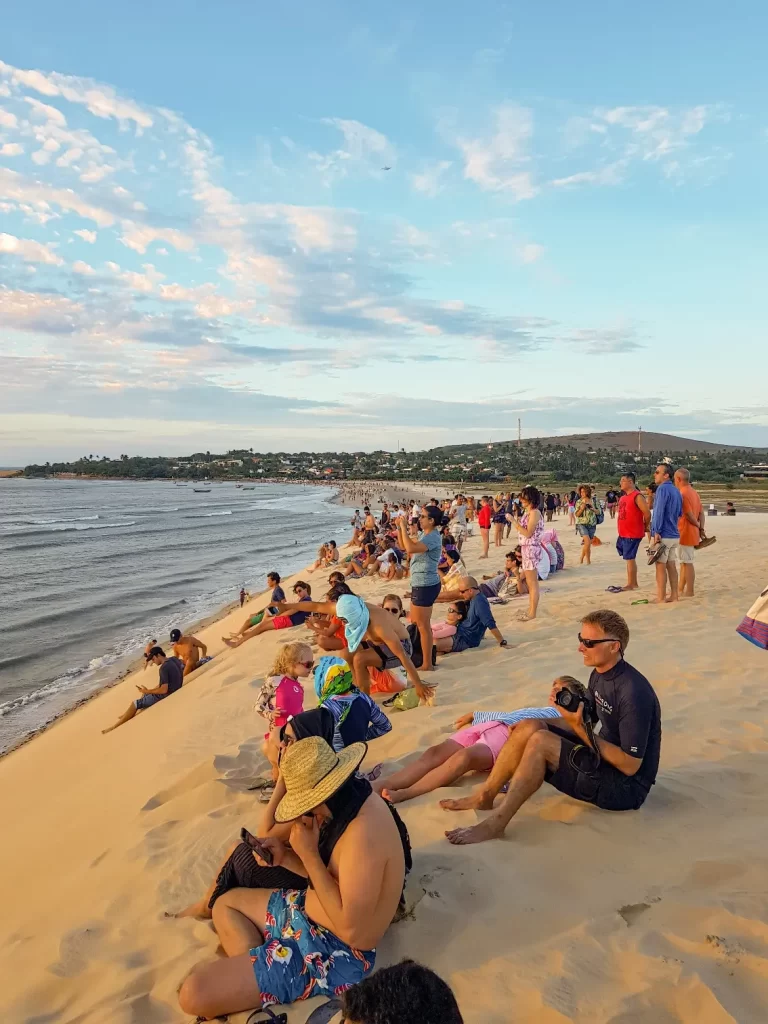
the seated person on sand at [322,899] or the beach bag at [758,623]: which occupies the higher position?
the beach bag at [758,623]

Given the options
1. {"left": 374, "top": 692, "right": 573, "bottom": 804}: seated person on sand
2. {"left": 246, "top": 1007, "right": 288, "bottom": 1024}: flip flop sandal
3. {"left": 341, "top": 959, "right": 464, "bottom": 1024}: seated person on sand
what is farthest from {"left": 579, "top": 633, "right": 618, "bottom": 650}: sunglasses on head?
{"left": 341, "top": 959, "right": 464, "bottom": 1024}: seated person on sand

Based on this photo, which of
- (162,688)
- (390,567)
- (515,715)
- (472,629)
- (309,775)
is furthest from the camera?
(390,567)

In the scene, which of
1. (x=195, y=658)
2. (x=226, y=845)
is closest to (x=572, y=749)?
(x=226, y=845)

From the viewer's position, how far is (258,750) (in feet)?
17.5

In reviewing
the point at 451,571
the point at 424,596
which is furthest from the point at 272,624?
the point at 424,596

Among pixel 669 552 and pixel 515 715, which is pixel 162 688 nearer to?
pixel 515 715

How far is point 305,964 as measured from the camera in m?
2.48

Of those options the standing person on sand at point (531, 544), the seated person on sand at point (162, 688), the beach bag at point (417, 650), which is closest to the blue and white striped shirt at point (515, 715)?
the beach bag at point (417, 650)

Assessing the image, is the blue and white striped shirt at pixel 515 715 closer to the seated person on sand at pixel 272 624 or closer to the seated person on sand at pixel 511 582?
the seated person on sand at pixel 272 624

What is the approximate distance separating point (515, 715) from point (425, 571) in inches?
104

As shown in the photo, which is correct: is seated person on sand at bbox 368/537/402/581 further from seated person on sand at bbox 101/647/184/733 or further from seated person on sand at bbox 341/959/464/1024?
seated person on sand at bbox 341/959/464/1024

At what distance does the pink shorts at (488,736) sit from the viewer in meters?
3.97

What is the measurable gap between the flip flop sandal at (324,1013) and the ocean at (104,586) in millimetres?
7196

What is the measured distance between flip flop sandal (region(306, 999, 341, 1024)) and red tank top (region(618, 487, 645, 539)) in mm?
7926
